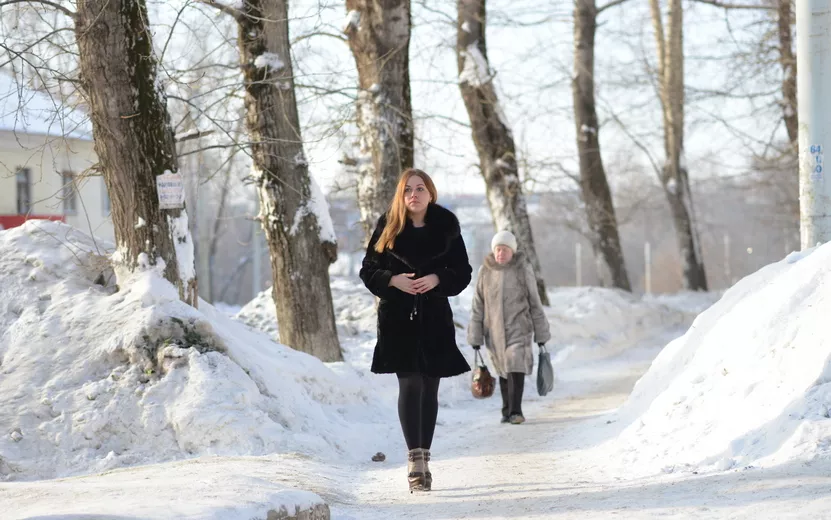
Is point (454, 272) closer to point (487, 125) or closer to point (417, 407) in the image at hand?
point (417, 407)

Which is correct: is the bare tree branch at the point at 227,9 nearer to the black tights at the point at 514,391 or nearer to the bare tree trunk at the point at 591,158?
the black tights at the point at 514,391

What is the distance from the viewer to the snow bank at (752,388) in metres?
5.79

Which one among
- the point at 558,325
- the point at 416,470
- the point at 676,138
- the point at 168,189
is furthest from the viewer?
the point at 676,138

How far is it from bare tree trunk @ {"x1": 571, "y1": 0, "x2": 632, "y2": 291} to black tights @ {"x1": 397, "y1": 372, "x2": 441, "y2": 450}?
1612 cm

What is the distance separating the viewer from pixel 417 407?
6.25 m

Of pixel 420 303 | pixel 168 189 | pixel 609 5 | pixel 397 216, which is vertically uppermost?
pixel 609 5

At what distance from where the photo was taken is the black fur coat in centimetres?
623

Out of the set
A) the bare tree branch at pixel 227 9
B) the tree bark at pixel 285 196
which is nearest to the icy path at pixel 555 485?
the tree bark at pixel 285 196

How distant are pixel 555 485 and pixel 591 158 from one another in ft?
55.0

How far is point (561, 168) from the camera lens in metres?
22.6

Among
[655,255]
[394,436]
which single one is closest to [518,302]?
[394,436]

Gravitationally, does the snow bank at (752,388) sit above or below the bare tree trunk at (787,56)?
below

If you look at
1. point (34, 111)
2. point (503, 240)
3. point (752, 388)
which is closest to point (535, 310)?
point (503, 240)

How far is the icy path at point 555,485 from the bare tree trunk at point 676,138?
18.1 meters
